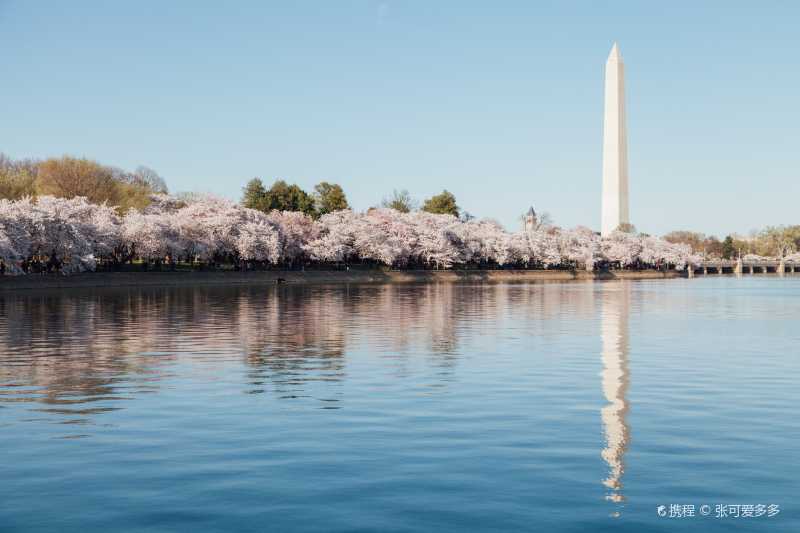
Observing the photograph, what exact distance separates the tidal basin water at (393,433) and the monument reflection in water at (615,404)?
0.24ft

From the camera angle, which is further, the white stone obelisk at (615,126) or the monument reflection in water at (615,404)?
the white stone obelisk at (615,126)

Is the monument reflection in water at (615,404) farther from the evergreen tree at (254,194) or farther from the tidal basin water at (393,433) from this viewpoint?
the evergreen tree at (254,194)

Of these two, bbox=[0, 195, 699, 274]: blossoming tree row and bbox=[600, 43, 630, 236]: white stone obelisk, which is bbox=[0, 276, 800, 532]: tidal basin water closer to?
bbox=[0, 195, 699, 274]: blossoming tree row

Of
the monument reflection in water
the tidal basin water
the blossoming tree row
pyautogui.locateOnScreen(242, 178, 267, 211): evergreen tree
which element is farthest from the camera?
pyautogui.locateOnScreen(242, 178, 267, 211): evergreen tree

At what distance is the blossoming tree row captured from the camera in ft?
321

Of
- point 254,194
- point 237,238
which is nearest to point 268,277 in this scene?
point 237,238

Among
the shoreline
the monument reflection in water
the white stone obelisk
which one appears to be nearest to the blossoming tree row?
the shoreline

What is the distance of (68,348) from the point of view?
33.5m

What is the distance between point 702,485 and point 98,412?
12.8 m

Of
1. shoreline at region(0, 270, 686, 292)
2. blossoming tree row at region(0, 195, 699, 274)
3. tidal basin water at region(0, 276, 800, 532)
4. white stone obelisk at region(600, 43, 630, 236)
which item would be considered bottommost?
tidal basin water at region(0, 276, 800, 532)

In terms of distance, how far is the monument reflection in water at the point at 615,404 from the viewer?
45.5ft

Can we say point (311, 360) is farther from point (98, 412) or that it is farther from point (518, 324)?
point (518, 324)

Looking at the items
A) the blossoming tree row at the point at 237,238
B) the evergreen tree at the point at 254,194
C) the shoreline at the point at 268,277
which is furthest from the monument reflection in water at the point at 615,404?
the evergreen tree at the point at 254,194

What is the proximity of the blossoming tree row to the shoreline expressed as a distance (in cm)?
215
